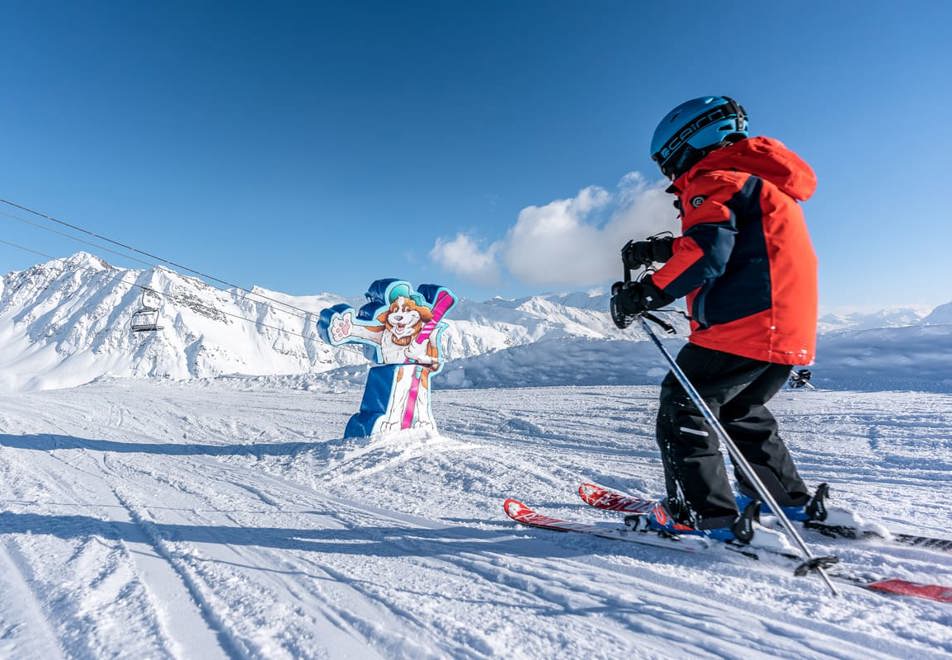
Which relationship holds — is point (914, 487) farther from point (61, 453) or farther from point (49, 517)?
point (61, 453)

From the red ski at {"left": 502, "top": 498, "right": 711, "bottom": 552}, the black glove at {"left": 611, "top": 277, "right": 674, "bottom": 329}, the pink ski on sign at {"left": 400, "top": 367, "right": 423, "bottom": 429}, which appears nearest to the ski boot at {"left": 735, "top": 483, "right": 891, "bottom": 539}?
the red ski at {"left": 502, "top": 498, "right": 711, "bottom": 552}

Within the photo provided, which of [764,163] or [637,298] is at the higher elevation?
[764,163]

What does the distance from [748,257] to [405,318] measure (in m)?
4.78

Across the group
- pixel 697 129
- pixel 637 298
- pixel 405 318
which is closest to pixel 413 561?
pixel 637 298

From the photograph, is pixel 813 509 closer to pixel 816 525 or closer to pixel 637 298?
pixel 816 525

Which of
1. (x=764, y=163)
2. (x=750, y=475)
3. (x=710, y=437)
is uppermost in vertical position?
(x=764, y=163)

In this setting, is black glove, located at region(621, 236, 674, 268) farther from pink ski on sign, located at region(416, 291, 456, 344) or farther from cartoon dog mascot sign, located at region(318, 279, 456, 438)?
pink ski on sign, located at region(416, 291, 456, 344)

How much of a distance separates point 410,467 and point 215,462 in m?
2.31

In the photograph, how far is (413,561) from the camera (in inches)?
89.1

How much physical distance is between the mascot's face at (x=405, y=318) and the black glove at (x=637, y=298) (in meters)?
4.29

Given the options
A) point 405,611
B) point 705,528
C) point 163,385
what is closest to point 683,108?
point 705,528

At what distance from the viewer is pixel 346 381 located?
14867 mm

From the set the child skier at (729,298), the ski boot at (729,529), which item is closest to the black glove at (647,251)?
the child skier at (729,298)

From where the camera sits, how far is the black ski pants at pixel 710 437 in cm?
219
